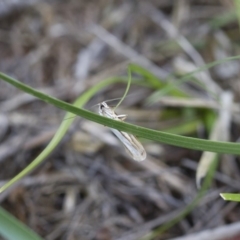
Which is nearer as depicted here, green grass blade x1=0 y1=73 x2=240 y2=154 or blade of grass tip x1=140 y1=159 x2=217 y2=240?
green grass blade x1=0 y1=73 x2=240 y2=154

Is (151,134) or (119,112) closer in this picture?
(151,134)

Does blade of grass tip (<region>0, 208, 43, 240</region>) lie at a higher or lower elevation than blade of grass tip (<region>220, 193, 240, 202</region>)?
lower

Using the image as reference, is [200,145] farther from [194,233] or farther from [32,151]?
[32,151]

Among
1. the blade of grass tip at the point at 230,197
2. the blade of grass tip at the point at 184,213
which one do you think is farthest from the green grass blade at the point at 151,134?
the blade of grass tip at the point at 184,213

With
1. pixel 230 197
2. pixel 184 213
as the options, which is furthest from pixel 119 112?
pixel 230 197

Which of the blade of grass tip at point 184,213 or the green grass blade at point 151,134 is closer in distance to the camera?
the green grass blade at point 151,134

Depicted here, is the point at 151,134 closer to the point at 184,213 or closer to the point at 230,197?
the point at 230,197

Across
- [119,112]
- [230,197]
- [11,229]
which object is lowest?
[11,229]

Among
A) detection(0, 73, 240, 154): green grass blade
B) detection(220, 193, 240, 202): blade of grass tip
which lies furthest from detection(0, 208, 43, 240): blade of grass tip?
detection(220, 193, 240, 202): blade of grass tip

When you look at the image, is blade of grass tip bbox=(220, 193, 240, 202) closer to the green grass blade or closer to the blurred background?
the green grass blade

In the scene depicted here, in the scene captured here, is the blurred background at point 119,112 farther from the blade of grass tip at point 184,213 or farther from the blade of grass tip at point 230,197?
the blade of grass tip at point 230,197
